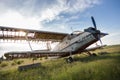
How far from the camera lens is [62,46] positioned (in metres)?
17.5

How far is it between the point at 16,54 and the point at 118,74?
8921 millimetres

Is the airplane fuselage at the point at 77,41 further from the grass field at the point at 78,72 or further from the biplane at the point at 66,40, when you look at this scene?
the grass field at the point at 78,72

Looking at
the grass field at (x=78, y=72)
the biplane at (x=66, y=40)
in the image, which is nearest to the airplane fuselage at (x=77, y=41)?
the biplane at (x=66, y=40)

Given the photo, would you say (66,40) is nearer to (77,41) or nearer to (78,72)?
(77,41)

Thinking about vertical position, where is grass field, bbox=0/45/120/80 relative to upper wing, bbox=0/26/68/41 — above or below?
below

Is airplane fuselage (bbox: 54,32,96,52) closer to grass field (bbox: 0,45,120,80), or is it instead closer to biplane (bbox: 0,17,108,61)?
biplane (bbox: 0,17,108,61)

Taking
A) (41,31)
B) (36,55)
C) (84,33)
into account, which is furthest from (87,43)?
(41,31)

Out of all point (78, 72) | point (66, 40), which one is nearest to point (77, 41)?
point (66, 40)

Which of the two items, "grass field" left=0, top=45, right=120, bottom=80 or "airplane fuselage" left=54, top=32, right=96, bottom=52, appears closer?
"grass field" left=0, top=45, right=120, bottom=80

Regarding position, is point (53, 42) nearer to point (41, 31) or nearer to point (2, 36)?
point (41, 31)

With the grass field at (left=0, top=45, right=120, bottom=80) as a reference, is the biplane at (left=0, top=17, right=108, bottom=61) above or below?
above

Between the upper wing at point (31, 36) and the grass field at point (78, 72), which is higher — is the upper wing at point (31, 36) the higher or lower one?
the higher one

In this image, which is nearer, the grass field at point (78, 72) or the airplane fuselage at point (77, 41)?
the grass field at point (78, 72)

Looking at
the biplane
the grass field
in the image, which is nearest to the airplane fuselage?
the biplane
